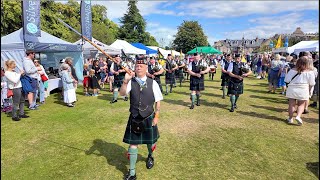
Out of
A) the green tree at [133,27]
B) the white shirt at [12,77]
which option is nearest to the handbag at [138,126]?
the white shirt at [12,77]

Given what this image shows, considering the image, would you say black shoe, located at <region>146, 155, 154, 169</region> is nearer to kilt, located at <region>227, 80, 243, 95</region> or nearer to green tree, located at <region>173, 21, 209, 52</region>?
kilt, located at <region>227, 80, 243, 95</region>

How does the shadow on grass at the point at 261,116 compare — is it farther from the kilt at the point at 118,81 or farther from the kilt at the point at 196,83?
the kilt at the point at 118,81

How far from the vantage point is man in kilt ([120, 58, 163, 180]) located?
3598 mm

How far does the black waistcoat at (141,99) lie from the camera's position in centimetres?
359

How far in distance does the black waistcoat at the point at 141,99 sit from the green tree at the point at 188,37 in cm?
5227

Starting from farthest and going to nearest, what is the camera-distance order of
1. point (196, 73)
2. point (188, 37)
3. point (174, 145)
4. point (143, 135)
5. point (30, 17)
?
point (188, 37)
point (196, 73)
point (30, 17)
point (174, 145)
point (143, 135)

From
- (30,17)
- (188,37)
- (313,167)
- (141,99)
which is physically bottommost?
(313,167)

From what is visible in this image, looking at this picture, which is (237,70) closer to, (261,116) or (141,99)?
(261,116)

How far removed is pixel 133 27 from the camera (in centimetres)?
5319

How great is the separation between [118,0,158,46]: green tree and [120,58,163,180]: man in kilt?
49.3m

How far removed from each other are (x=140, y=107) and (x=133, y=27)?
170 ft

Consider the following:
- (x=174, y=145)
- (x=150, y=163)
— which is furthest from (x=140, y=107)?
(x=174, y=145)

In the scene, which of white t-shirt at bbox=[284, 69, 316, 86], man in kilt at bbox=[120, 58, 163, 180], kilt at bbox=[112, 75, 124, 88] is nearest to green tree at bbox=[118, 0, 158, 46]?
kilt at bbox=[112, 75, 124, 88]

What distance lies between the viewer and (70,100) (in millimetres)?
8711
